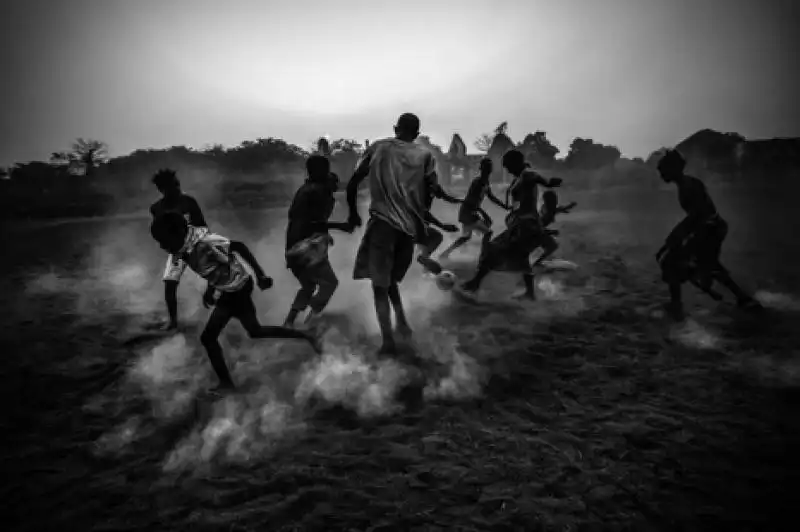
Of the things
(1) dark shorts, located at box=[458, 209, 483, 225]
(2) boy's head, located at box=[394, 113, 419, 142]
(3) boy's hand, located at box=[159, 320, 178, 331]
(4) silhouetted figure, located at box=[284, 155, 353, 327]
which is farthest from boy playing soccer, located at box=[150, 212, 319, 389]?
(1) dark shorts, located at box=[458, 209, 483, 225]

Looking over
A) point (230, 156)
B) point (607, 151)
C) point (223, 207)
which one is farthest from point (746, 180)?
point (230, 156)

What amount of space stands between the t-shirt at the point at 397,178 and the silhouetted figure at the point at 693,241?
306cm

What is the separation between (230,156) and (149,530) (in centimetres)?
5913

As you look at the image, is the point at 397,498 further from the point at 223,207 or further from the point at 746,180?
the point at 746,180

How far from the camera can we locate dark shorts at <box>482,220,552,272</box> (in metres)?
6.62

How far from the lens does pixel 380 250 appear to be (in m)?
4.79

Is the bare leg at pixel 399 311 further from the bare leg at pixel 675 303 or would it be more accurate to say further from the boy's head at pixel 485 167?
the boy's head at pixel 485 167

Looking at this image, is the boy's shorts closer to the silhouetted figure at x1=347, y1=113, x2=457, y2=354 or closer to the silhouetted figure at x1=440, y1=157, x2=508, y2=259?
the silhouetted figure at x1=347, y1=113, x2=457, y2=354

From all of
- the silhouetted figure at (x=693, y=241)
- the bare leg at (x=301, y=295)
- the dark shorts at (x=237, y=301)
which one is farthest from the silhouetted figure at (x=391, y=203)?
the silhouetted figure at (x=693, y=241)

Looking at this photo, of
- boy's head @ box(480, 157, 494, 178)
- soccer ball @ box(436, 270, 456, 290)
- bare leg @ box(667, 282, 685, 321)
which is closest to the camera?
bare leg @ box(667, 282, 685, 321)

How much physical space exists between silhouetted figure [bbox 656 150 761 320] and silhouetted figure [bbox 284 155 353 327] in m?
3.98

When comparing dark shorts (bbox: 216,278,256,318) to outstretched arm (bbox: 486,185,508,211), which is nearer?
dark shorts (bbox: 216,278,256,318)

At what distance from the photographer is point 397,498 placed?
2.75 m

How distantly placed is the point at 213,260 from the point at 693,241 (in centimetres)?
538
